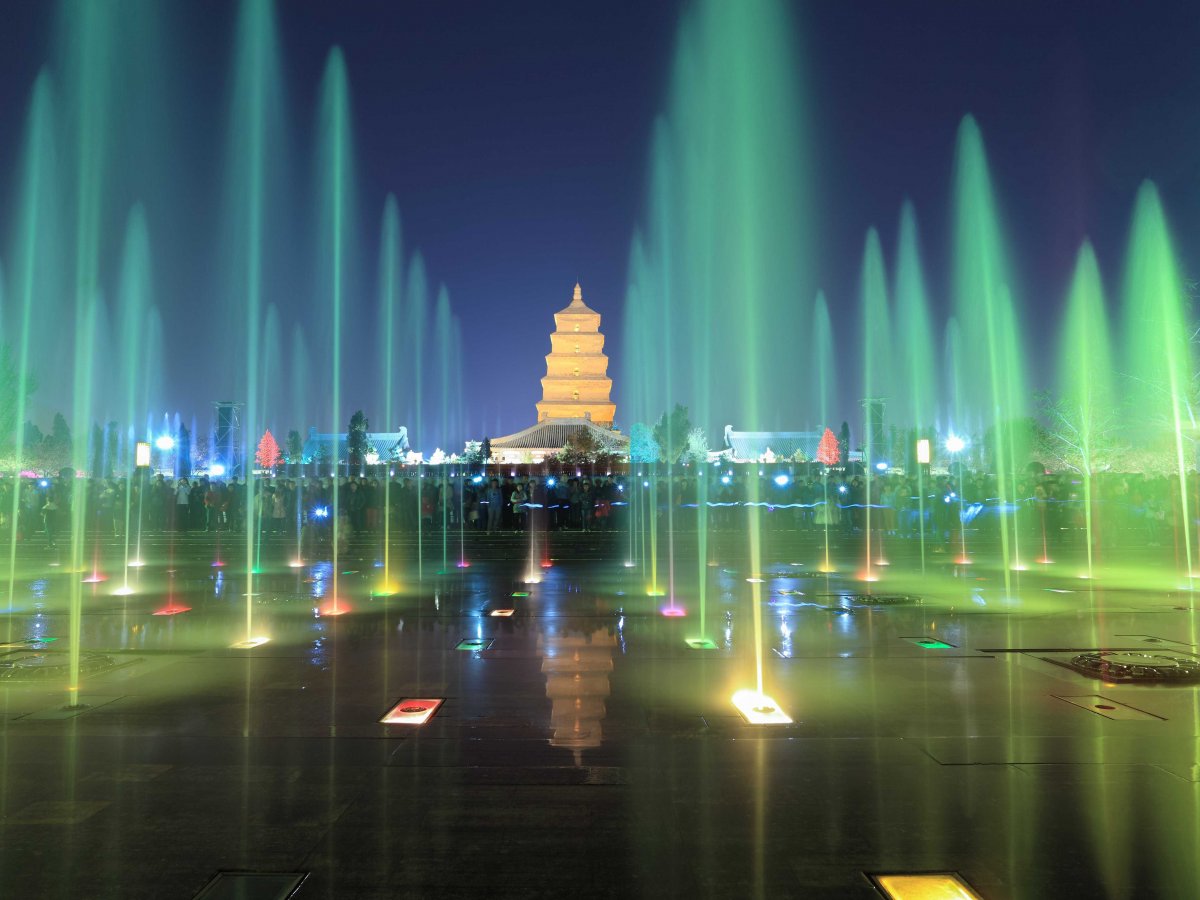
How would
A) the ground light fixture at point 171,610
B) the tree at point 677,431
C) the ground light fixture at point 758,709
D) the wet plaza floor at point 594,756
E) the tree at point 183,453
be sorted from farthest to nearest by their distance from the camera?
the tree at point 677,431
the tree at point 183,453
the ground light fixture at point 171,610
the ground light fixture at point 758,709
the wet plaza floor at point 594,756

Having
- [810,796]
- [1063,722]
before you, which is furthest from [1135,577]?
[810,796]

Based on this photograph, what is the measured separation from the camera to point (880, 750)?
4.73 m

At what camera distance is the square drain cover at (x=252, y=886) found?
3078mm

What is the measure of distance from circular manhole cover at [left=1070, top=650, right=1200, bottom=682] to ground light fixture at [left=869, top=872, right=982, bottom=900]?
3856 mm

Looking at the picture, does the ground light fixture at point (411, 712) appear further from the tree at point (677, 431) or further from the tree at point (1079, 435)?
the tree at point (677, 431)

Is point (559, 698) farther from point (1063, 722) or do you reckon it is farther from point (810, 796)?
point (1063, 722)

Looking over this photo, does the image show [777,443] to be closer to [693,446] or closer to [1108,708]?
[693,446]

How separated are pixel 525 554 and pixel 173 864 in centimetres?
1393

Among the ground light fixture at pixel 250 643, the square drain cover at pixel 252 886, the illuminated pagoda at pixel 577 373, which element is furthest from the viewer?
the illuminated pagoda at pixel 577 373

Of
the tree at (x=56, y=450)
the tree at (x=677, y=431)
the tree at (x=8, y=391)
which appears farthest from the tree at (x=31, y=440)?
the tree at (x=677, y=431)

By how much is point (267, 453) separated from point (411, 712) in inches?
3797

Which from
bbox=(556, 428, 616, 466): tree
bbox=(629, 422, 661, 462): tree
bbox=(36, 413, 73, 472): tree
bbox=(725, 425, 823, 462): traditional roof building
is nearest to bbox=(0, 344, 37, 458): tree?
bbox=(36, 413, 73, 472): tree

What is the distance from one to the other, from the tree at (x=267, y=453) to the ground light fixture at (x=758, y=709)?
9052cm

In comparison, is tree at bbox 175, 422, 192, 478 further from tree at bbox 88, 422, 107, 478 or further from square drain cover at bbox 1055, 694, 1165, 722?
square drain cover at bbox 1055, 694, 1165, 722
